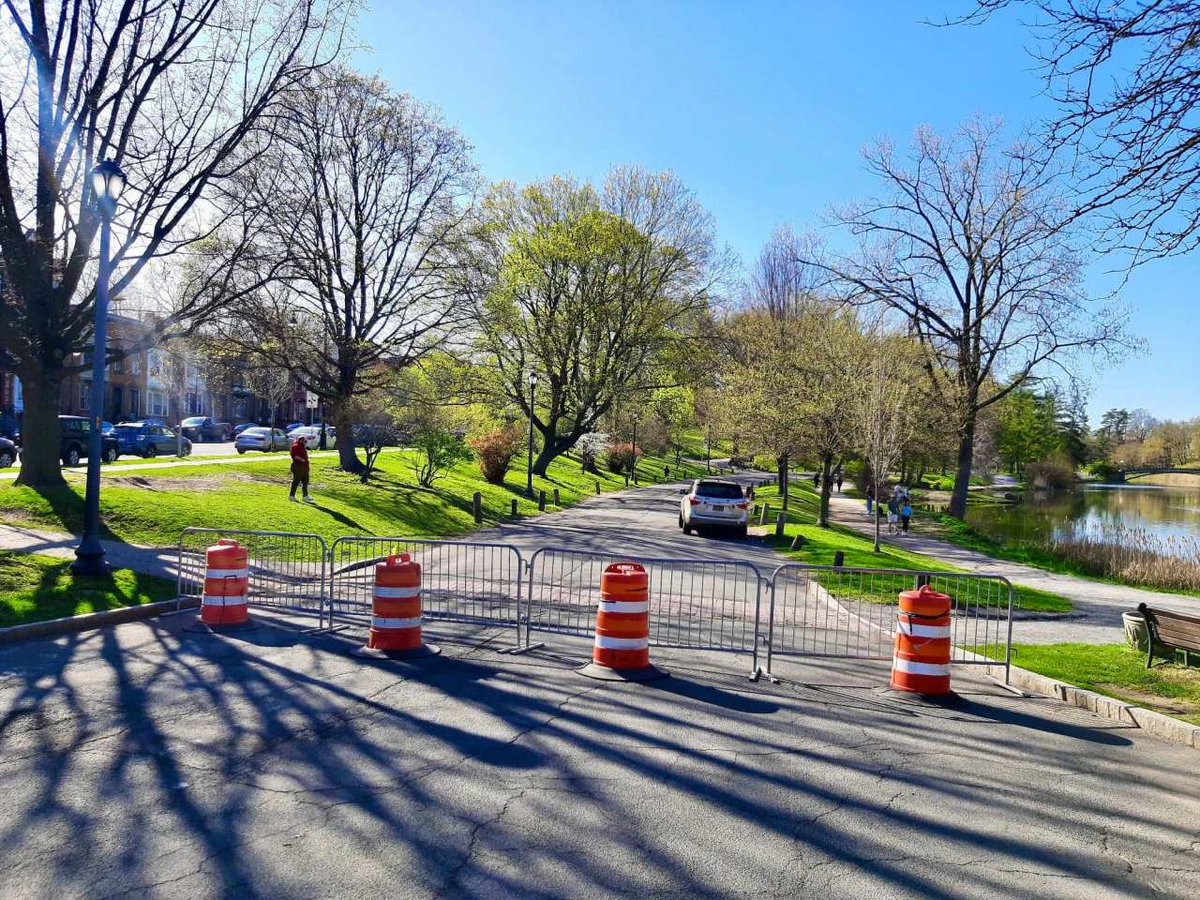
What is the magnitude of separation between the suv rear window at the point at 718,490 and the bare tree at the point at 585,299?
14404 millimetres

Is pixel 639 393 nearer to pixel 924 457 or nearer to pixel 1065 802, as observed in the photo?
pixel 924 457

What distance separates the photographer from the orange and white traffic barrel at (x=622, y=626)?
8.52 metres

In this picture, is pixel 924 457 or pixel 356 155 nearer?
pixel 356 155

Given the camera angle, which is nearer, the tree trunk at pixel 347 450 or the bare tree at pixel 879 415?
the bare tree at pixel 879 415

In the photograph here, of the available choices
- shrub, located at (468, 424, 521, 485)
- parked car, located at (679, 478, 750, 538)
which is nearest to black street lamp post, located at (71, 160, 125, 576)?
parked car, located at (679, 478, 750, 538)

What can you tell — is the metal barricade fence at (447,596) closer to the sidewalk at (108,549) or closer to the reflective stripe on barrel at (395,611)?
the reflective stripe on barrel at (395,611)

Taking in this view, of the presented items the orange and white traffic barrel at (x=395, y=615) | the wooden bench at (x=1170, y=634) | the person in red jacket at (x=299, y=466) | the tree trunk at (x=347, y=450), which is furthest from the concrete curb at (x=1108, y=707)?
the tree trunk at (x=347, y=450)

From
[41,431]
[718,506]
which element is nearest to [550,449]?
[718,506]

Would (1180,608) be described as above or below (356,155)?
below

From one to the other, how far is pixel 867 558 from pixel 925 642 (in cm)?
1258

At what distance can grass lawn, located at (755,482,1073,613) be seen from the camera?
1558 cm

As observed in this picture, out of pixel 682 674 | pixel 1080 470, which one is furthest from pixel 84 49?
pixel 1080 470

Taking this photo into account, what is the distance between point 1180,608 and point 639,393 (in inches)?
1018

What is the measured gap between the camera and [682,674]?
8.72m
